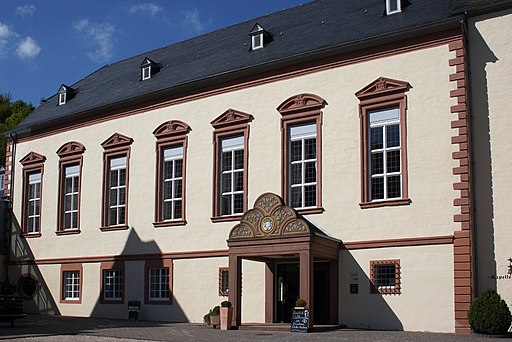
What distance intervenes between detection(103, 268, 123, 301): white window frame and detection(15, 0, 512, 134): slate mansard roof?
6.97 m

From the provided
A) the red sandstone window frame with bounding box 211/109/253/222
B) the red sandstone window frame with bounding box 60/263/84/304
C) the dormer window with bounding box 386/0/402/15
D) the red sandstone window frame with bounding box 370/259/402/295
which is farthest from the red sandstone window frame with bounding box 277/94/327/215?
the red sandstone window frame with bounding box 60/263/84/304

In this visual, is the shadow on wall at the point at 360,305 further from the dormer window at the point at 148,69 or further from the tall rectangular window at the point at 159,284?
the dormer window at the point at 148,69

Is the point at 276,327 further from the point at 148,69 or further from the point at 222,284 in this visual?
the point at 148,69

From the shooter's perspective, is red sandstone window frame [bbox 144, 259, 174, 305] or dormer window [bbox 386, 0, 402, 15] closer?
dormer window [bbox 386, 0, 402, 15]

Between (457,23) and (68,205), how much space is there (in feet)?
62.2

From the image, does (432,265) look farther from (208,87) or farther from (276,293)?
(208,87)

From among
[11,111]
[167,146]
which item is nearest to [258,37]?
[167,146]

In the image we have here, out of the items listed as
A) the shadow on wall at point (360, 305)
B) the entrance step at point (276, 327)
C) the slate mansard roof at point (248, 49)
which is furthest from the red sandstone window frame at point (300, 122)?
the entrance step at point (276, 327)

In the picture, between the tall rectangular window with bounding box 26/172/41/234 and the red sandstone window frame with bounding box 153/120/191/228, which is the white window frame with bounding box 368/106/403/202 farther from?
the tall rectangular window with bounding box 26/172/41/234

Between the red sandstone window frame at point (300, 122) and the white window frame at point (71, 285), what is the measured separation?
38.1 ft

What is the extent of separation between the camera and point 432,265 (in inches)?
832

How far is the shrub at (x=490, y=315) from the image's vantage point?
18.8m

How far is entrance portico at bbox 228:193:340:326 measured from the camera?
21.3 metres

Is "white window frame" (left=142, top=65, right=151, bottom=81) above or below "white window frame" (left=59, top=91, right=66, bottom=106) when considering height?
above
